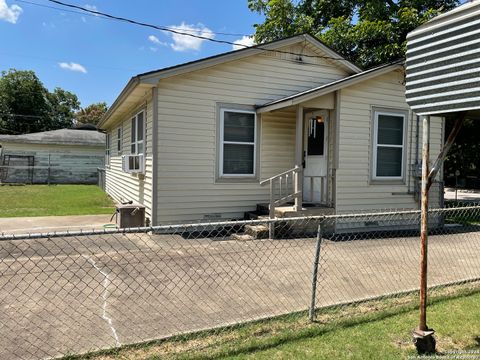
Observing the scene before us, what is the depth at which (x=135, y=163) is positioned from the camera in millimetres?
9734

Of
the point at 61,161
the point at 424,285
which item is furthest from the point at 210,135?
the point at 61,161

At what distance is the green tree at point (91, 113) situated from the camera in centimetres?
5828

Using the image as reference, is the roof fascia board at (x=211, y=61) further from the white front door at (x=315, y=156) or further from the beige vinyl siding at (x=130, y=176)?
the white front door at (x=315, y=156)

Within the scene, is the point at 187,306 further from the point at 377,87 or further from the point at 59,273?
the point at 377,87


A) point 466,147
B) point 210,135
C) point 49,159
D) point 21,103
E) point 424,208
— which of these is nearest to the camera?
point 424,208

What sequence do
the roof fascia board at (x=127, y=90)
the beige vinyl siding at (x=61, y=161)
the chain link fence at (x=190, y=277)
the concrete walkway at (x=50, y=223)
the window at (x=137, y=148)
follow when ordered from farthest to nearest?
the beige vinyl siding at (x=61, y=161), the window at (x=137, y=148), the concrete walkway at (x=50, y=223), the roof fascia board at (x=127, y=90), the chain link fence at (x=190, y=277)

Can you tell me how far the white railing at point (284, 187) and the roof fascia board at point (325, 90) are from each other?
4.53ft

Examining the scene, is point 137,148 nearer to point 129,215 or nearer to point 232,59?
point 129,215

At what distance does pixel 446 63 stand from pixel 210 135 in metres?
6.10

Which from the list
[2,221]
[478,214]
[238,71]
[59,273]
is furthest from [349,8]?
[59,273]

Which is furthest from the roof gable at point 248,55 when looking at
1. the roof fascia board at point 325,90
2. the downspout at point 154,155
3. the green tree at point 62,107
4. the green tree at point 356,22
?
the green tree at point 62,107

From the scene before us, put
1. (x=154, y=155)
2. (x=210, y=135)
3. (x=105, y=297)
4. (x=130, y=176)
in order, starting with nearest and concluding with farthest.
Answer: (x=105, y=297) → (x=154, y=155) → (x=210, y=135) → (x=130, y=176)

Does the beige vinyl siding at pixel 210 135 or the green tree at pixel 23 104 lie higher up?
the green tree at pixel 23 104

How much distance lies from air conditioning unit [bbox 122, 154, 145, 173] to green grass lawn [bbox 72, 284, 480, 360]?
21.1 ft
